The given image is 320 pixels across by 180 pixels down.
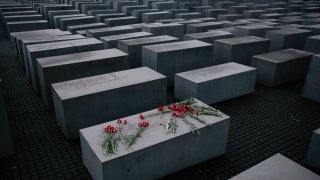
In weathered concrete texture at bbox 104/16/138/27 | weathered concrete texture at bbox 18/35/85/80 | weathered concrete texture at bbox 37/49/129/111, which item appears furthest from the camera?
weathered concrete texture at bbox 104/16/138/27

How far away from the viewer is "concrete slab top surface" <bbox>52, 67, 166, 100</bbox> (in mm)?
6418

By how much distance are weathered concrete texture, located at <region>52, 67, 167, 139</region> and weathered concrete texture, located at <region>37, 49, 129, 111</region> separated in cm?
76

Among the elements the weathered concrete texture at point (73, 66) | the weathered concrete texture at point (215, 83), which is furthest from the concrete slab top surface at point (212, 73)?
the weathered concrete texture at point (73, 66)

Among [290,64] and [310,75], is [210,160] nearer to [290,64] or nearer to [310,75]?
[310,75]

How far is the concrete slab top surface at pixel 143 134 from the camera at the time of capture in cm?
462

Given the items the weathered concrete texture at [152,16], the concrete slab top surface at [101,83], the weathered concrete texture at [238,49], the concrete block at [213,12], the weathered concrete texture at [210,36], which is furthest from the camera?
the concrete block at [213,12]

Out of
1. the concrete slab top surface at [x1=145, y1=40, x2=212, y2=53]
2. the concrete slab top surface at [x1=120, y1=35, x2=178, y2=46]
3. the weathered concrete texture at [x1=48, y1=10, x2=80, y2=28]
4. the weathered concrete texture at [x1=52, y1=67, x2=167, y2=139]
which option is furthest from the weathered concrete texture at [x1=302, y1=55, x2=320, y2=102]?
the weathered concrete texture at [x1=48, y1=10, x2=80, y2=28]

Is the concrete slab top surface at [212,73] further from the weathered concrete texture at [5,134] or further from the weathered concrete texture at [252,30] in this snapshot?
the weathered concrete texture at [252,30]

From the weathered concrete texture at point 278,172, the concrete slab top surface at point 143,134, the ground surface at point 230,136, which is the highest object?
the concrete slab top surface at point 143,134

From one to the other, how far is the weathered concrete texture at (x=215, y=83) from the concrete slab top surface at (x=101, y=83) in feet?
3.58

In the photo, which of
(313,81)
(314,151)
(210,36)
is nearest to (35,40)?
(210,36)

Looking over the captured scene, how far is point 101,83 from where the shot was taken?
6.94 meters

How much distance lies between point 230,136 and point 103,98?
3173 mm

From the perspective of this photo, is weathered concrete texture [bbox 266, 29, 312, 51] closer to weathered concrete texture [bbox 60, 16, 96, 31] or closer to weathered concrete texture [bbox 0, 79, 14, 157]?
weathered concrete texture [bbox 60, 16, 96, 31]
